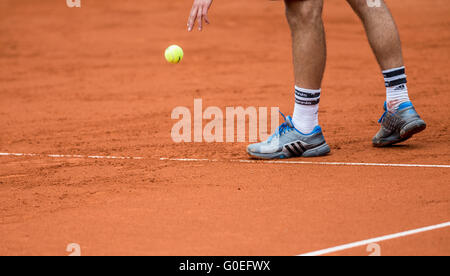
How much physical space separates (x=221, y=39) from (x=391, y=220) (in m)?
7.28

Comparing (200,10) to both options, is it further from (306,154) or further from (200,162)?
(306,154)

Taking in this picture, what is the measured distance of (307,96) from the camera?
398 centimetres

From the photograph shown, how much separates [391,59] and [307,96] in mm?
544

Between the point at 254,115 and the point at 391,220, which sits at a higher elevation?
the point at 254,115

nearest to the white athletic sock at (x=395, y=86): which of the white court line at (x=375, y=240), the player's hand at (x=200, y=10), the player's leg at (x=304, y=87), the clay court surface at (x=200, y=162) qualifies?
the clay court surface at (x=200, y=162)

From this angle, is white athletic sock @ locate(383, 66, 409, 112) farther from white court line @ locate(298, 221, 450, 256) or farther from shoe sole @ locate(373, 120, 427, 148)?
white court line @ locate(298, 221, 450, 256)

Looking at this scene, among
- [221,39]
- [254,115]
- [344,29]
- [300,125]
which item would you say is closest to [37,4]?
[221,39]

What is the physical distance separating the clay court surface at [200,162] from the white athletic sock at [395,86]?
0.30 metres

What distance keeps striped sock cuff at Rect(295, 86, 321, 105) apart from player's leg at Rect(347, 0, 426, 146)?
0.44m

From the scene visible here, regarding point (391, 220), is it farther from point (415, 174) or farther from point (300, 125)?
A: point (300, 125)

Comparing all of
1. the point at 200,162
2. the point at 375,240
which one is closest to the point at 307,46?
the point at 200,162

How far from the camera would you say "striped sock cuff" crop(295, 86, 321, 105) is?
3977 mm

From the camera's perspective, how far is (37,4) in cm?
1366

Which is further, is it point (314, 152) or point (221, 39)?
point (221, 39)
